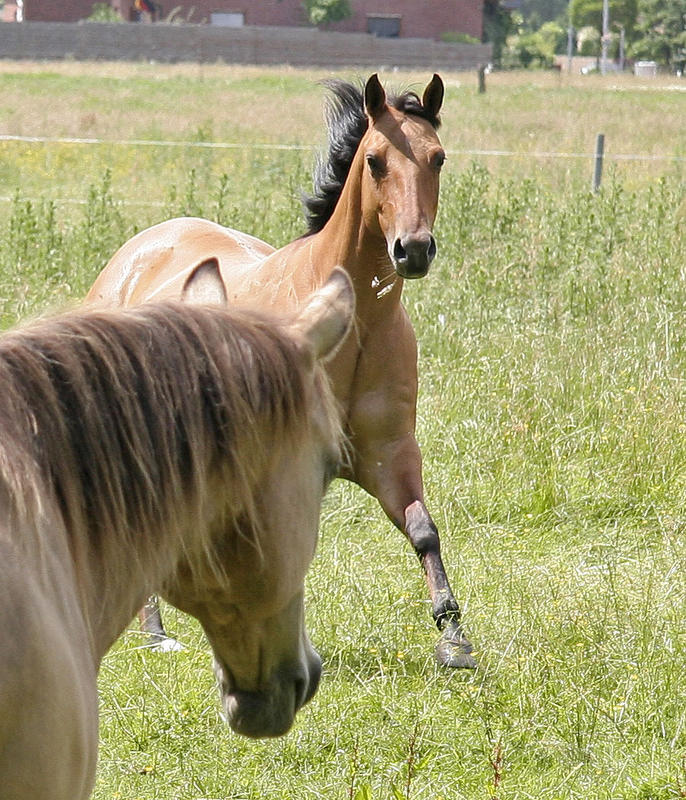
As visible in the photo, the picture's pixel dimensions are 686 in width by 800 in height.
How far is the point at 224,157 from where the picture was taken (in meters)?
15.3

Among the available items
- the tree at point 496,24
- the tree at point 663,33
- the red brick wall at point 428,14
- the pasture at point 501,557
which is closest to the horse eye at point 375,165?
the pasture at point 501,557

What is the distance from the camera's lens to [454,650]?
3633 mm

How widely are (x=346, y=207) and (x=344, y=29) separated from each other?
53.7 metres

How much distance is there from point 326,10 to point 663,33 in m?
21.4

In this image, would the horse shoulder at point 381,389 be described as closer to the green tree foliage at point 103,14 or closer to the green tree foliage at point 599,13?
the green tree foliage at point 103,14

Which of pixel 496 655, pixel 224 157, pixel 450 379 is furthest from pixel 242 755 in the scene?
pixel 224 157

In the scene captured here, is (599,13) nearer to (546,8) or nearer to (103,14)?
(103,14)

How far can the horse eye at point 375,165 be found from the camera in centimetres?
414

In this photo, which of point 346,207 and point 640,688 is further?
point 346,207

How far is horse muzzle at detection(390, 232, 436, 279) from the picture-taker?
153 inches

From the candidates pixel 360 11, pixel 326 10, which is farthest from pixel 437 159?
pixel 360 11

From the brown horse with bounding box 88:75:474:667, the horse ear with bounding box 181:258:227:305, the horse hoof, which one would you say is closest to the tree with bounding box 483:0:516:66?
the brown horse with bounding box 88:75:474:667

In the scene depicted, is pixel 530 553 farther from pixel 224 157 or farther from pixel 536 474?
pixel 224 157

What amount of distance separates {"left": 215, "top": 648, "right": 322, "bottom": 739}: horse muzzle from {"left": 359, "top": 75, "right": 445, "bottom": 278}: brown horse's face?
2133 millimetres
